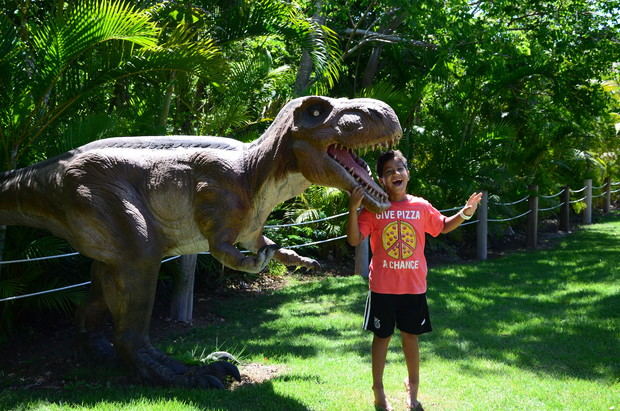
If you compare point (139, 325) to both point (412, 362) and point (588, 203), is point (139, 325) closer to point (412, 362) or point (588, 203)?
point (412, 362)

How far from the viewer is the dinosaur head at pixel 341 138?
3.48 metres

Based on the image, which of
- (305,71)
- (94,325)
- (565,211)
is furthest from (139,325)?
(565,211)

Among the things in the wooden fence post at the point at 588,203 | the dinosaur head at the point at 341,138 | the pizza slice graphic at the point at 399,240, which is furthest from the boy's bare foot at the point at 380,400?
the wooden fence post at the point at 588,203

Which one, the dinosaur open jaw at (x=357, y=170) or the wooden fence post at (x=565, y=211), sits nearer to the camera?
the dinosaur open jaw at (x=357, y=170)

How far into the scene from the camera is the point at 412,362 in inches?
147

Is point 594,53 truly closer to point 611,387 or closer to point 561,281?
point 561,281

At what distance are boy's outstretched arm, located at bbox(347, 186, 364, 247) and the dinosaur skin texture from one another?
0.35ft

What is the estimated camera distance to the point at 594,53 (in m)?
9.45

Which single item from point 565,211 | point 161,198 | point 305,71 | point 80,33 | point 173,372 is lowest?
point 173,372

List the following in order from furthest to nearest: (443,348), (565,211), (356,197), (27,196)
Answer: (565,211) → (443,348) → (27,196) → (356,197)

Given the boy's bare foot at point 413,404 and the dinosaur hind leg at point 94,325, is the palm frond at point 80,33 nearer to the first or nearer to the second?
the dinosaur hind leg at point 94,325

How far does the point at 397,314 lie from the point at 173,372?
1.38m

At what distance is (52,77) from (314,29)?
2883 mm

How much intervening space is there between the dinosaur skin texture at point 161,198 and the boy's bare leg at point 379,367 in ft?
2.12
